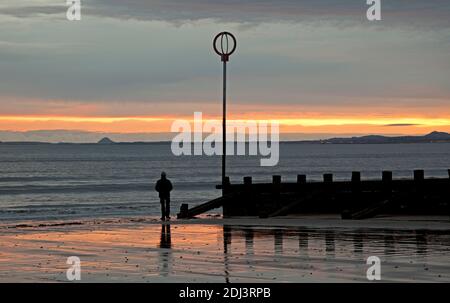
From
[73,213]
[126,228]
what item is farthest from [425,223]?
[73,213]

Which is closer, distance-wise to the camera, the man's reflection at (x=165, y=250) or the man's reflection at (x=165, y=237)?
the man's reflection at (x=165, y=250)

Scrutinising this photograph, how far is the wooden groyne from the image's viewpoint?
34.4 meters

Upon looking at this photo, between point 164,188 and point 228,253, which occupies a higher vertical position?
point 164,188

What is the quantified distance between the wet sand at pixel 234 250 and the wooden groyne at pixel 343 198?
3.11 feet

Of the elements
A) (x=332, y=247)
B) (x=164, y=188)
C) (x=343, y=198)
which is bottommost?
(x=332, y=247)

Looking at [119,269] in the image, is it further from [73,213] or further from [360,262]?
[73,213]

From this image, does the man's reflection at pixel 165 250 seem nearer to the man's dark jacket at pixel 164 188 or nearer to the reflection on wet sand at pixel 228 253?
the reflection on wet sand at pixel 228 253

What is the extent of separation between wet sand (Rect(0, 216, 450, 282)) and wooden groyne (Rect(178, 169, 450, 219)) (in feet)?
3.11

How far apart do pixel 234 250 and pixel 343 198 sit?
40.1 ft

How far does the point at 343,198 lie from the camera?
36.7 m

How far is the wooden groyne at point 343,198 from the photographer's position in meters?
34.4

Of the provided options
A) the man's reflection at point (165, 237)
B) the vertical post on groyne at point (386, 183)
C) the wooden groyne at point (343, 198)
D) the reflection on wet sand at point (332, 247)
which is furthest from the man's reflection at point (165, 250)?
the vertical post on groyne at point (386, 183)

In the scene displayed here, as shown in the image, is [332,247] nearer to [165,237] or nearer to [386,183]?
[165,237]

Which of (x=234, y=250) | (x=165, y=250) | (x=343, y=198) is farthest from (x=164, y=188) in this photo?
(x=234, y=250)
